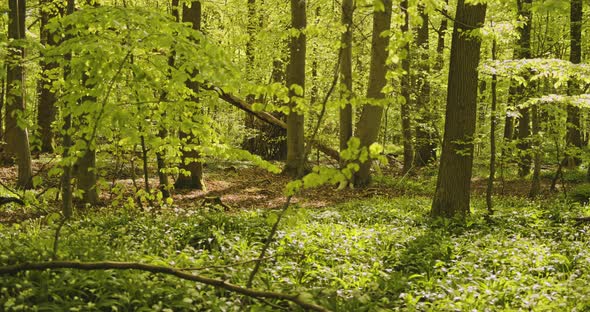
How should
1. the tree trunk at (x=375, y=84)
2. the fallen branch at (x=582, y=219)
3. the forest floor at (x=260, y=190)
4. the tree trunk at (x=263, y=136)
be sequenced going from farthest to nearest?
the tree trunk at (x=263, y=136)
the tree trunk at (x=375, y=84)
the forest floor at (x=260, y=190)
the fallen branch at (x=582, y=219)

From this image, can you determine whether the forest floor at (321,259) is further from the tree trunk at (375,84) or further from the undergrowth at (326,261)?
the tree trunk at (375,84)

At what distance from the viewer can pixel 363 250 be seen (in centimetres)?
707

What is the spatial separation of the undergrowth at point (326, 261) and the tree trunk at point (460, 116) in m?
0.60

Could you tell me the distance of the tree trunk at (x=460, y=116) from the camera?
8969mm

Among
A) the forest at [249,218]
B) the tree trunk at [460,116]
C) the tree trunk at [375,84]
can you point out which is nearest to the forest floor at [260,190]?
the forest at [249,218]

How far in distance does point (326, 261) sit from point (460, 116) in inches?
177

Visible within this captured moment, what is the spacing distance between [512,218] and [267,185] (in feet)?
30.3

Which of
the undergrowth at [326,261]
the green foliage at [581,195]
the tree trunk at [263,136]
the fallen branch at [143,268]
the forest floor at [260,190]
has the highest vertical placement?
the tree trunk at [263,136]

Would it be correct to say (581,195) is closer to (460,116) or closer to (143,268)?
(460,116)

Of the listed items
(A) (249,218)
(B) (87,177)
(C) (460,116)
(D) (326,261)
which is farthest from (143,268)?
(B) (87,177)

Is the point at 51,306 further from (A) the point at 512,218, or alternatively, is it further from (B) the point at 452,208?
(A) the point at 512,218

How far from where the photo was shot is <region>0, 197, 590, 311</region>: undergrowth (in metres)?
4.45

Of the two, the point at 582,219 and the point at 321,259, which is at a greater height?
the point at 582,219

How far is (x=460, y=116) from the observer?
9.19 meters
